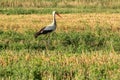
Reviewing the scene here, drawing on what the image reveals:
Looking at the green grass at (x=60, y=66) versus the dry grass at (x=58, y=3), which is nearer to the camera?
the green grass at (x=60, y=66)

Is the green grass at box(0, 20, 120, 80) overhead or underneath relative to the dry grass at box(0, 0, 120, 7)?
overhead

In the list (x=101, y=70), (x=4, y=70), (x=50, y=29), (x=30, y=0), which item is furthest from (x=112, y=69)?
(x=30, y=0)

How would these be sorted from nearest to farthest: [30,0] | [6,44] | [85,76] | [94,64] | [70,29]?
[85,76], [94,64], [6,44], [70,29], [30,0]

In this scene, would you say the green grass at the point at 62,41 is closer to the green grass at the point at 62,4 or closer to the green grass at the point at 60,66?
the green grass at the point at 60,66

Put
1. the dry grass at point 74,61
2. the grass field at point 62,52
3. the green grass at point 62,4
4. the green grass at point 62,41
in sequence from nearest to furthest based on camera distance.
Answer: the grass field at point 62,52, the dry grass at point 74,61, the green grass at point 62,41, the green grass at point 62,4

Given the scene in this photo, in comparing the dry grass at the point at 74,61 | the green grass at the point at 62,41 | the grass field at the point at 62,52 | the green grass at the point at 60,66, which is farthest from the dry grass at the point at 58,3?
the dry grass at the point at 74,61

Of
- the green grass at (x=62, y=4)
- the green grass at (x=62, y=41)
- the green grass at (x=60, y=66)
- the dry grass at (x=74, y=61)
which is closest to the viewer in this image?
the green grass at (x=60, y=66)

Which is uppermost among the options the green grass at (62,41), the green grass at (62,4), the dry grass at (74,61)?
the dry grass at (74,61)

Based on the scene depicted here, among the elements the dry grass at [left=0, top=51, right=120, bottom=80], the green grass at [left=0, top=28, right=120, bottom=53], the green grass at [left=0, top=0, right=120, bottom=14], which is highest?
the dry grass at [left=0, top=51, right=120, bottom=80]

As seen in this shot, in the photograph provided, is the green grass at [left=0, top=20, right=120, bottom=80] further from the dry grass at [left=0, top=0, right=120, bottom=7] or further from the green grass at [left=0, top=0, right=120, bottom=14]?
the dry grass at [left=0, top=0, right=120, bottom=7]

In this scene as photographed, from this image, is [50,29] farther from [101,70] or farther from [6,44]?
[101,70]

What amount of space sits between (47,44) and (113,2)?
2239cm

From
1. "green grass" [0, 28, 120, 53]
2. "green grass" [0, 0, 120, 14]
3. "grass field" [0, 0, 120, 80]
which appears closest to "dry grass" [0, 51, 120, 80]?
"grass field" [0, 0, 120, 80]

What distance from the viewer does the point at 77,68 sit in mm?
8016
